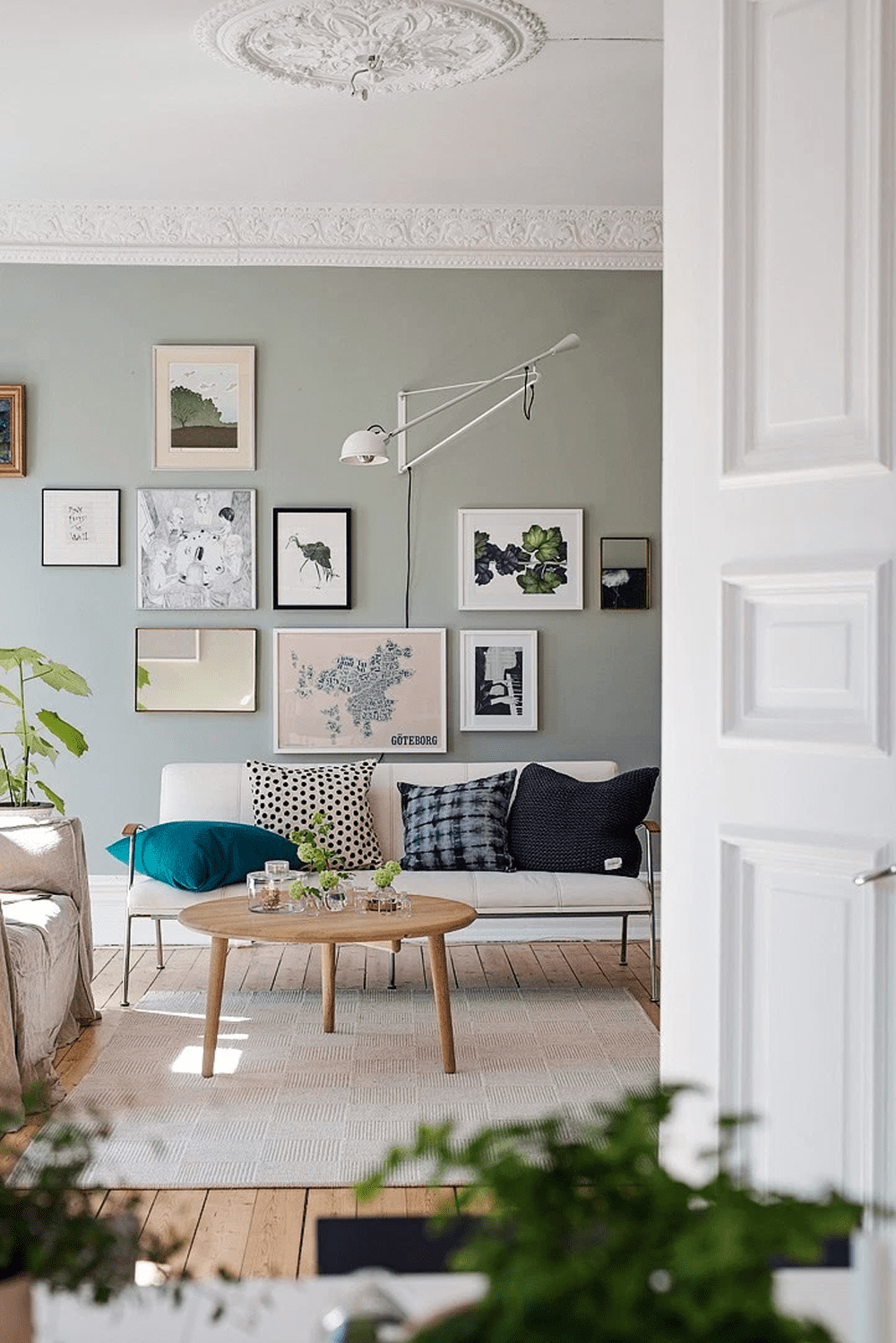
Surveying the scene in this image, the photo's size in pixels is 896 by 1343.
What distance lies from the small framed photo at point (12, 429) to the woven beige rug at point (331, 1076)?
240 cm

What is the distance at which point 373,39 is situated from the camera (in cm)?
416

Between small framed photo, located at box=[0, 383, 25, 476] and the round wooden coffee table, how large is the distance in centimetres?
258

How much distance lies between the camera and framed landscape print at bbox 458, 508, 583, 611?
596 cm

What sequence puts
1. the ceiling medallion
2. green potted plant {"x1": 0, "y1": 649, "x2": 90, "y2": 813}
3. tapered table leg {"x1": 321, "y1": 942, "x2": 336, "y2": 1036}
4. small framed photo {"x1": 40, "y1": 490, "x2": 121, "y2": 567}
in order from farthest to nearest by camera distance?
small framed photo {"x1": 40, "y1": 490, "x2": 121, "y2": 567}
green potted plant {"x1": 0, "y1": 649, "x2": 90, "y2": 813}
tapered table leg {"x1": 321, "y1": 942, "x2": 336, "y2": 1036}
the ceiling medallion

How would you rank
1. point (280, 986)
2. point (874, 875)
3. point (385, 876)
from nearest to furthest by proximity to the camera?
point (874, 875), point (385, 876), point (280, 986)

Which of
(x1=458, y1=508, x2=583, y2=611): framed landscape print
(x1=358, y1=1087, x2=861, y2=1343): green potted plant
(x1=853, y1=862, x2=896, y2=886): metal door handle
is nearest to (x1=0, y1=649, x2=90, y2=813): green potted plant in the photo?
(x1=458, y1=508, x2=583, y2=611): framed landscape print

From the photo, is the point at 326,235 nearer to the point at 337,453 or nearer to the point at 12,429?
the point at 337,453

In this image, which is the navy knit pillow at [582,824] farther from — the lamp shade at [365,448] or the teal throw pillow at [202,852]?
the lamp shade at [365,448]

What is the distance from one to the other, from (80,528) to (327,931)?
276cm

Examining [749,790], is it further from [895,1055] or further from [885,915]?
[895,1055]

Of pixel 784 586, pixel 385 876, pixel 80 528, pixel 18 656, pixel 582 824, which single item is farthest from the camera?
pixel 80 528

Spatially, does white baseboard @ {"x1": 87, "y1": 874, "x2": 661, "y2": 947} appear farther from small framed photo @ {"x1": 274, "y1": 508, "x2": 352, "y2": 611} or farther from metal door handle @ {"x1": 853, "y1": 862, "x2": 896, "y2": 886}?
metal door handle @ {"x1": 853, "y1": 862, "x2": 896, "y2": 886}

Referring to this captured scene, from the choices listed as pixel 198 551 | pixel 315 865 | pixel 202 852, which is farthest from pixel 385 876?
pixel 198 551

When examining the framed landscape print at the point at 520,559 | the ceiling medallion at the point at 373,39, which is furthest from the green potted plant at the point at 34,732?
the ceiling medallion at the point at 373,39
